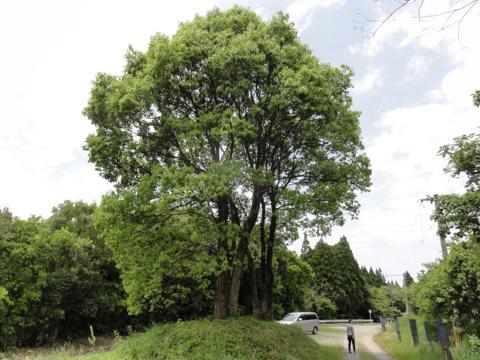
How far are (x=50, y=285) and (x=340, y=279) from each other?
3886 cm

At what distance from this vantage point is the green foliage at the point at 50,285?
2317cm

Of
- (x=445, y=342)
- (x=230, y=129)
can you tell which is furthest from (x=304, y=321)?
(x=230, y=129)

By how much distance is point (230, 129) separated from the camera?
39.7 ft

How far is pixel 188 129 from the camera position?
511 inches

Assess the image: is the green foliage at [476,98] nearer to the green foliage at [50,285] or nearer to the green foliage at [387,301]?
the green foliage at [50,285]

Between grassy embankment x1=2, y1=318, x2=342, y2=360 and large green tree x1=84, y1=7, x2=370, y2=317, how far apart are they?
194 centimetres

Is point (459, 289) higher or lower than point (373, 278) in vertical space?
lower

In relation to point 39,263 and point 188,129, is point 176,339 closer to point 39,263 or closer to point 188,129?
point 188,129

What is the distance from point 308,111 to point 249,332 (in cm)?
757

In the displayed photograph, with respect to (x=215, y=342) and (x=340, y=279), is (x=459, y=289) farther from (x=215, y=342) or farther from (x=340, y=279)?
(x=340, y=279)

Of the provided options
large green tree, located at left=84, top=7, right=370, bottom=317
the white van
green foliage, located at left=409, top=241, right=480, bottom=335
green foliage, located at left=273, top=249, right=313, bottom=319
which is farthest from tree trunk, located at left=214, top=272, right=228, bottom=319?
the white van

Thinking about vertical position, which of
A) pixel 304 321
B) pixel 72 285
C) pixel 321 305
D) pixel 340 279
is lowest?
pixel 304 321

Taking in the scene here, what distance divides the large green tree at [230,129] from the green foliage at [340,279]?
38.7 meters

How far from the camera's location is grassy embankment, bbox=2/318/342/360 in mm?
11367
